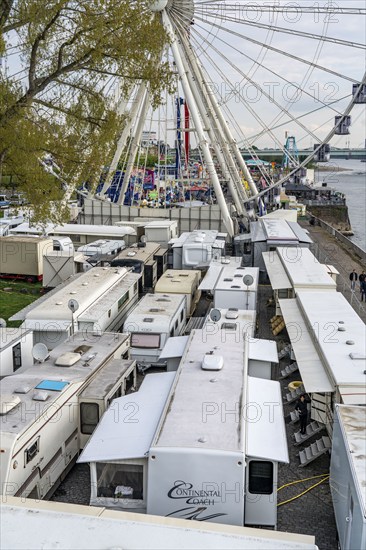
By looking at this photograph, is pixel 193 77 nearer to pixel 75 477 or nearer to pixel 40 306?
pixel 40 306

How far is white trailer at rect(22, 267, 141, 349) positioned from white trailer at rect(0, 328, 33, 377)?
1578 mm

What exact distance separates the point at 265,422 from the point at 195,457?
2208 millimetres

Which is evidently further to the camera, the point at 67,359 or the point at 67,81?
the point at 67,81

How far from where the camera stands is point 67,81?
17.8 m

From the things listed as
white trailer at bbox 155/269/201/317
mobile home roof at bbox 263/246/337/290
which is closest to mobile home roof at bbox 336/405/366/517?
mobile home roof at bbox 263/246/337/290

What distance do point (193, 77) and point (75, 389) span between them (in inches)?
1143

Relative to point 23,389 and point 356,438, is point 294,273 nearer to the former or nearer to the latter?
point 356,438

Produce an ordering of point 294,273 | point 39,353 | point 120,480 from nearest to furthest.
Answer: point 120,480
point 39,353
point 294,273

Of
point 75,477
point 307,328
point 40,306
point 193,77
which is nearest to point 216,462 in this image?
point 75,477

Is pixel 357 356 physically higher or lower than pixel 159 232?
lower

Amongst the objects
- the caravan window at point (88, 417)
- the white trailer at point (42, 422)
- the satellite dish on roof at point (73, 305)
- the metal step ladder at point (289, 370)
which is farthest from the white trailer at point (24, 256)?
the caravan window at point (88, 417)

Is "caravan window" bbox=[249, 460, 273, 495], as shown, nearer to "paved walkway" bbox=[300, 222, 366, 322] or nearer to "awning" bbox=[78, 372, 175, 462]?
"awning" bbox=[78, 372, 175, 462]

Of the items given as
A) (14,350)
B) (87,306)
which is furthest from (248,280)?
(14,350)

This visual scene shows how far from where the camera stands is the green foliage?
16.5 metres
